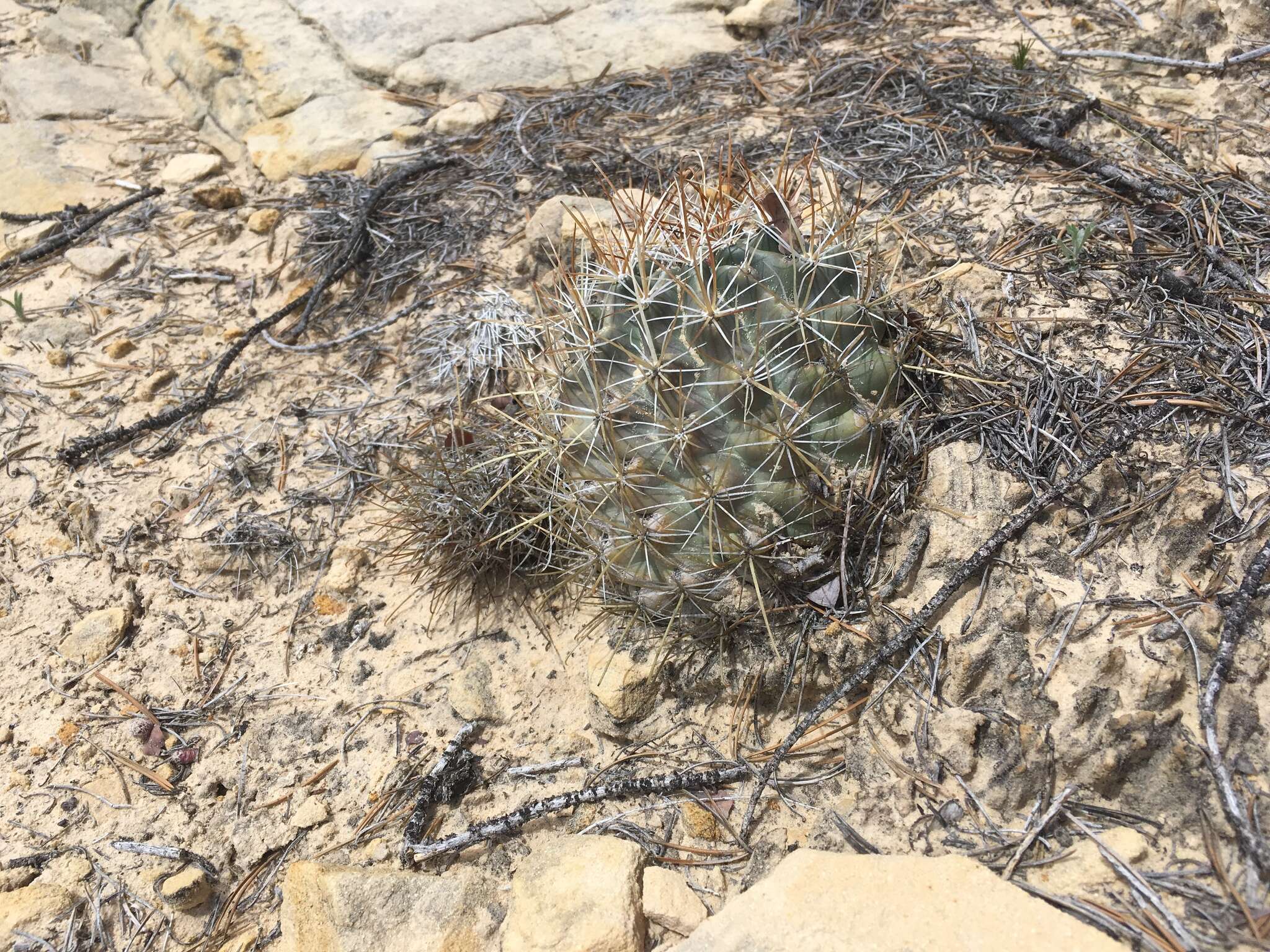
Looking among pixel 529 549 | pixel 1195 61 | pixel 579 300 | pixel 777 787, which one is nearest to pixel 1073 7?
pixel 1195 61

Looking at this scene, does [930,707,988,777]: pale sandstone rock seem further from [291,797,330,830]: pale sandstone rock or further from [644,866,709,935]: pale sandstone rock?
[291,797,330,830]: pale sandstone rock

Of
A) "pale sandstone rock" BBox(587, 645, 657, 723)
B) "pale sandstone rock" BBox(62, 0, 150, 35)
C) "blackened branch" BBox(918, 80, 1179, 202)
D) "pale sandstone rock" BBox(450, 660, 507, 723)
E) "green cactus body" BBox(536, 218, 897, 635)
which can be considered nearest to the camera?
"green cactus body" BBox(536, 218, 897, 635)

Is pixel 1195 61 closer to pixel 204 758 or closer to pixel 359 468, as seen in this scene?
pixel 359 468

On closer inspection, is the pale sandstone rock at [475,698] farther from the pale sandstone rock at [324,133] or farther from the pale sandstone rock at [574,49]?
the pale sandstone rock at [574,49]

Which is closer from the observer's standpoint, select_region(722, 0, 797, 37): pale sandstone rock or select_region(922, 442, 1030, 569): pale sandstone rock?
select_region(922, 442, 1030, 569): pale sandstone rock

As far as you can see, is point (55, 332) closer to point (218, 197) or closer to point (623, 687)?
point (218, 197)

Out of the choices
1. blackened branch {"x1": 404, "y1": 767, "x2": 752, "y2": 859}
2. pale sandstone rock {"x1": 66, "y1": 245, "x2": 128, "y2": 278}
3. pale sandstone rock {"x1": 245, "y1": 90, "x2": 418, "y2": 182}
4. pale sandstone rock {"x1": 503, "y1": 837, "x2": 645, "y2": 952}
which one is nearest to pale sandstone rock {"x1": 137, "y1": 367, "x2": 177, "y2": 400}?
pale sandstone rock {"x1": 66, "y1": 245, "x2": 128, "y2": 278}
